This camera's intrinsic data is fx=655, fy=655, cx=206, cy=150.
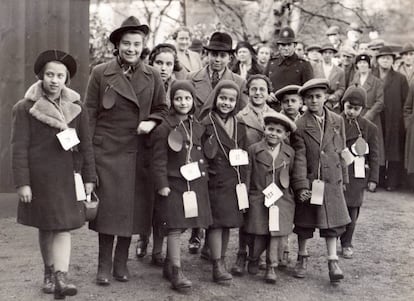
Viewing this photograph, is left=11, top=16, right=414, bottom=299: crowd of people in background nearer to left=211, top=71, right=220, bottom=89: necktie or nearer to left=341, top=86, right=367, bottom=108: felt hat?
left=341, top=86, right=367, bottom=108: felt hat

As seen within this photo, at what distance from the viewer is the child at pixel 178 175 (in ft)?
16.5

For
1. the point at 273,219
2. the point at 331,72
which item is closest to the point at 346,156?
the point at 273,219

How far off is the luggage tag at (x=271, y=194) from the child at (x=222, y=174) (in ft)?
0.75

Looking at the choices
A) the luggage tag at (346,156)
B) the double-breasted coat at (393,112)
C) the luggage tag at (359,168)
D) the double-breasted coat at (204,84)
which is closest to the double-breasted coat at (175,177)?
the double-breasted coat at (204,84)

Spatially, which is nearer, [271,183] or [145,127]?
[145,127]

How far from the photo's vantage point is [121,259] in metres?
5.27

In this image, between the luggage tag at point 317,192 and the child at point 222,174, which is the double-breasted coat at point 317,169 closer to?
the luggage tag at point 317,192

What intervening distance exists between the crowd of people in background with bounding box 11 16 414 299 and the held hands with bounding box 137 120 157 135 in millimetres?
12

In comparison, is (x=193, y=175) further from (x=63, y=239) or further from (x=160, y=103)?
(x=63, y=239)

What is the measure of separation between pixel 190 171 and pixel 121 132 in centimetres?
61

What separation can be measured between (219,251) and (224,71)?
6.36 feet

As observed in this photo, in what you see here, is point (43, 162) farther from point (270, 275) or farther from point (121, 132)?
point (270, 275)

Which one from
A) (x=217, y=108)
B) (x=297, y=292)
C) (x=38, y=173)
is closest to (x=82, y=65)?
(x=217, y=108)

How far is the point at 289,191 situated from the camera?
555 cm
